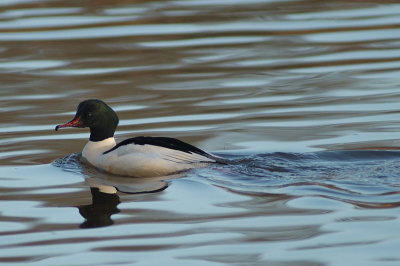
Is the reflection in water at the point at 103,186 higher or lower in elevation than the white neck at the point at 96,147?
lower

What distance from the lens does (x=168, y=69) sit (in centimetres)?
1248

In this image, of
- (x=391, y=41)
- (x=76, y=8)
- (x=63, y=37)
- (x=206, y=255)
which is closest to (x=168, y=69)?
(x=63, y=37)

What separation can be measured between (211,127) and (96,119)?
5.58 ft

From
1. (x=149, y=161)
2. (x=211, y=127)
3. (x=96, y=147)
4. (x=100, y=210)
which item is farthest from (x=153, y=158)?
(x=211, y=127)

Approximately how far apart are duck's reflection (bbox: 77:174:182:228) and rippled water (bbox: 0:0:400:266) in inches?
1.0

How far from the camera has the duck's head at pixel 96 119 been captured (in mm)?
8391

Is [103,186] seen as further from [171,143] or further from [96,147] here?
[96,147]

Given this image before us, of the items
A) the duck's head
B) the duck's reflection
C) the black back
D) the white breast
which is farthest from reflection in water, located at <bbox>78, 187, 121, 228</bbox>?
the duck's head

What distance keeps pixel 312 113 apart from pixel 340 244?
15.2 feet

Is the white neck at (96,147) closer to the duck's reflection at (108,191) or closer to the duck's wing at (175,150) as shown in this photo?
the duck's reflection at (108,191)

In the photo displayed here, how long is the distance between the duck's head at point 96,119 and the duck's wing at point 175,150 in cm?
67

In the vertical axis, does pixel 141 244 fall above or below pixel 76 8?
below

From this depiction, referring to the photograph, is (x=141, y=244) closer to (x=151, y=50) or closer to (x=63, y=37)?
(x=151, y=50)

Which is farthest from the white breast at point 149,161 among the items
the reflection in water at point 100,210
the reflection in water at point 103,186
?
the reflection in water at point 100,210
